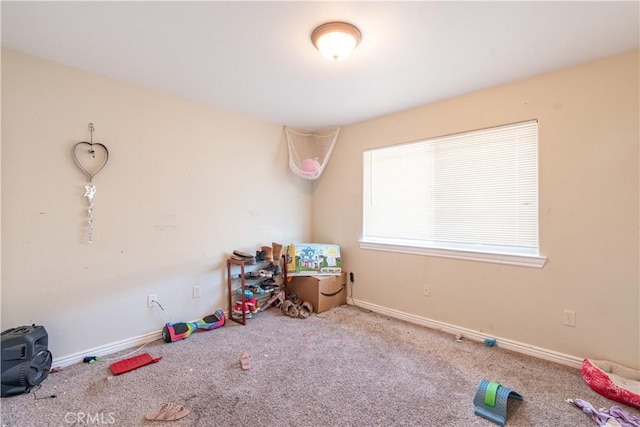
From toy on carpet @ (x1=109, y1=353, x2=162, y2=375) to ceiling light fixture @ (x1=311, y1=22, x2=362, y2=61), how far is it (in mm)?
2546

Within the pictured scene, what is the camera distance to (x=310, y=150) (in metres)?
4.10

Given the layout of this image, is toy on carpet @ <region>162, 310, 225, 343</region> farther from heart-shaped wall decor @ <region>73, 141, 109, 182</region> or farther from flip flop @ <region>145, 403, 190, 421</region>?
heart-shaped wall decor @ <region>73, 141, 109, 182</region>

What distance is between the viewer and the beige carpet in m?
1.66

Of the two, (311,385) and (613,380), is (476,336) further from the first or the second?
(311,385)

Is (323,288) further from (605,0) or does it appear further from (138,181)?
(605,0)

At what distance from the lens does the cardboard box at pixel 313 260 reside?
Answer: 11.5 ft

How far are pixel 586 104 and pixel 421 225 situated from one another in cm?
160

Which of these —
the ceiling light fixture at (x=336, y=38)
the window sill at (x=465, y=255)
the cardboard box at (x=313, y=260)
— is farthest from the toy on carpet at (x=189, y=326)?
the ceiling light fixture at (x=336, y=38)

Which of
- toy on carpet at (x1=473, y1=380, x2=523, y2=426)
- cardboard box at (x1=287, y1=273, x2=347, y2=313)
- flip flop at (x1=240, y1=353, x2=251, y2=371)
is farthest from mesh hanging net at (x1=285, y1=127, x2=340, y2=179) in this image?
toy on carpet at (x1=473, y1=380, x2=523, y2=426)

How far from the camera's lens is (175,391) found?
188cm

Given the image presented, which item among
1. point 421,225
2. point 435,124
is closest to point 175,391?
point 421,225

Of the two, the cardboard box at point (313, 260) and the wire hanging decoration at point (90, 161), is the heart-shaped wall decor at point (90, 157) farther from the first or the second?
the cardboard box at point (313, 260)

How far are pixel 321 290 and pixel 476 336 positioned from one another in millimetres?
1575

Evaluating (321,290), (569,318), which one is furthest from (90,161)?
(569,318)
